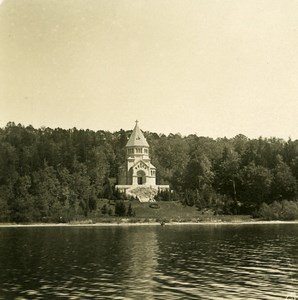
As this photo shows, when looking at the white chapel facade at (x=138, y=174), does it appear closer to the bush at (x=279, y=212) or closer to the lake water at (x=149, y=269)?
the bush at (x=279, y=212)

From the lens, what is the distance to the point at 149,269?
31047 millimetres

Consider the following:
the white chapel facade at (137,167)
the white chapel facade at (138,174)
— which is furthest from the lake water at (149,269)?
the white chapel facade at (137,167)

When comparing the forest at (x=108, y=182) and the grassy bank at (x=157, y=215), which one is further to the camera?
the forest at (x=108, y=182)

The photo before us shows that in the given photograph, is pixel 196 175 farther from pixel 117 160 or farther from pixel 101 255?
pixel 101 255

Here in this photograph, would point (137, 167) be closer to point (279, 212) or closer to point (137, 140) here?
point (137, 140)

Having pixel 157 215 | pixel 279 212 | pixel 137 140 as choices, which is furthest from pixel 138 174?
pixel 279 212

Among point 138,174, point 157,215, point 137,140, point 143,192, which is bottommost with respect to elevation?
point 157,215

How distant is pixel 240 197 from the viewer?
99250 millimetres

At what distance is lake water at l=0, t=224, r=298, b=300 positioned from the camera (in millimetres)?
23953

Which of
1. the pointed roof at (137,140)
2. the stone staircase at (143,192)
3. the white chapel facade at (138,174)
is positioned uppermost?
the pointed roof at (137,140)

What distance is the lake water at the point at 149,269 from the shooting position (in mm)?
23953

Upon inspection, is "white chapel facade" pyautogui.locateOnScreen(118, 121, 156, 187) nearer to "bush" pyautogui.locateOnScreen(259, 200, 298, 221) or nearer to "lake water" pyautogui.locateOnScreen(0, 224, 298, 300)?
"bush" pyautogui.locateOnScreen(259, 200, 298, 221)

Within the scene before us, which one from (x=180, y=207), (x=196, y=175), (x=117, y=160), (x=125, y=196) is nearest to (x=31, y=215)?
(x=125, y=196)

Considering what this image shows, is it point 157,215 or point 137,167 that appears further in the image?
point 137,167
